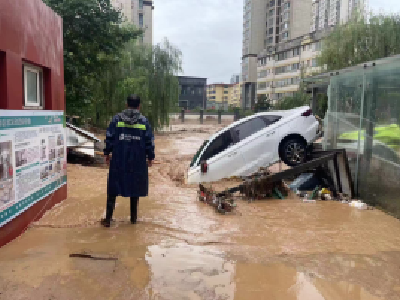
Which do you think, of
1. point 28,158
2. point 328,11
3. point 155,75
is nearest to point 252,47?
point 328,11

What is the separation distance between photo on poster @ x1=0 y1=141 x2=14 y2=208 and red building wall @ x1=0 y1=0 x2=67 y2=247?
0.33 m

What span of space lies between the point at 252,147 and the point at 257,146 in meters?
0.13

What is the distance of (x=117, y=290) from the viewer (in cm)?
298

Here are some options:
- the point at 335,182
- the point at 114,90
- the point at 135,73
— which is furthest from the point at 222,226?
the point at 135,73

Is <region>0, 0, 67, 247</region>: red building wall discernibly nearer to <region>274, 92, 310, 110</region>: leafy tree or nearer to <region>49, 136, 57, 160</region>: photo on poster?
<region>49, 136, 57, 160</region>: photo on poster

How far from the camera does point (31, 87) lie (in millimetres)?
5340

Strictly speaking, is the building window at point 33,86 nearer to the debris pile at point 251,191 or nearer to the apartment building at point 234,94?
the debris pile at point 251,191

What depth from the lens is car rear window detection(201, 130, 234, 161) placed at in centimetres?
881

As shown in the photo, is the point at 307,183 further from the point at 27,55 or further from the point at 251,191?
the point at 27,55

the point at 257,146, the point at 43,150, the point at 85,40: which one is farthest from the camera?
the point at 85,40

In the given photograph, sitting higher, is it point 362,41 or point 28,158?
point 362,41

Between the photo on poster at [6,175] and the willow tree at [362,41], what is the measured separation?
21.4 meters

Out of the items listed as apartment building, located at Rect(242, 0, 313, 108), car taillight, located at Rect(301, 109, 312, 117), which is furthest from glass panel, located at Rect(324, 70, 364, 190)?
apartment building, located at Rect(242, 0, 313, 108)

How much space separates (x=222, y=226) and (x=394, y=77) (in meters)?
4.12
